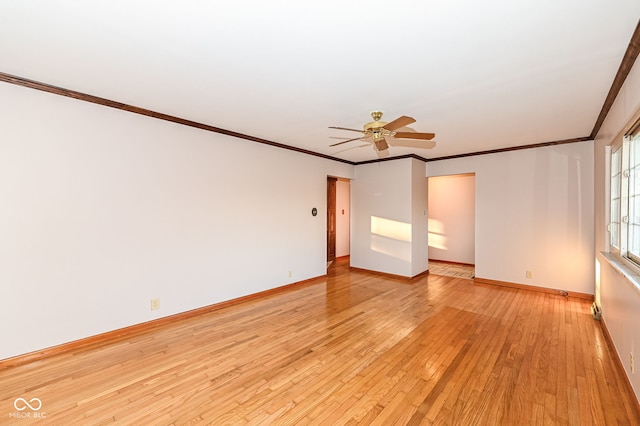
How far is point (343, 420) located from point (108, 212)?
3045 mm

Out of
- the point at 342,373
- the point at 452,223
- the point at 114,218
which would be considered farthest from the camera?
the point at 452,223

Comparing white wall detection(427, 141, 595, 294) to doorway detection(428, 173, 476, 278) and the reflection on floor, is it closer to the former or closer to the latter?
the reflection on floor

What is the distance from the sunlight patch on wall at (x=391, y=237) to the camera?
560cm

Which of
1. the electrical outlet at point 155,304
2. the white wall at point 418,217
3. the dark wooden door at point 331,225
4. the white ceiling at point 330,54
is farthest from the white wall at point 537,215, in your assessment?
the electrical outlet at point 155,304

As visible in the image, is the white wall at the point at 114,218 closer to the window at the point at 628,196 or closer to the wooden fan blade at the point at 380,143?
the wooden fan blade at the point at 380,143

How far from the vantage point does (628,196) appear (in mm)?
2547

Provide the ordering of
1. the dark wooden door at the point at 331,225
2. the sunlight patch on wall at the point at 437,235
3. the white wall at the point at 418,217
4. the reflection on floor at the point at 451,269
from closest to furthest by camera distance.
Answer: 1. the white wall at the point at 418,217
2. the reflection on floor at the point at 451,269
3. the dark wooden door at the point at 331,225
4. the sunlight patch on wall at the point at 437,235

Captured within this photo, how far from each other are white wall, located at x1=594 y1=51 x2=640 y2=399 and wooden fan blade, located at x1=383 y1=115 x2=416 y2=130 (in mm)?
1579

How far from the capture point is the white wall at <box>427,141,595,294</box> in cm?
438

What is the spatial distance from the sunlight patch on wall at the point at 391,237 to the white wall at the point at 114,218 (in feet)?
8.14

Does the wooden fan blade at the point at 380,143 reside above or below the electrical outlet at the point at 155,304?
above

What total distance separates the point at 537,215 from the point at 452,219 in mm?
2651

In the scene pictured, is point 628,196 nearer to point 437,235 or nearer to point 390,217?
point 390,217

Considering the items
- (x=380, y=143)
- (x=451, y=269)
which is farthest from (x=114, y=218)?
(x=451, y=269)
